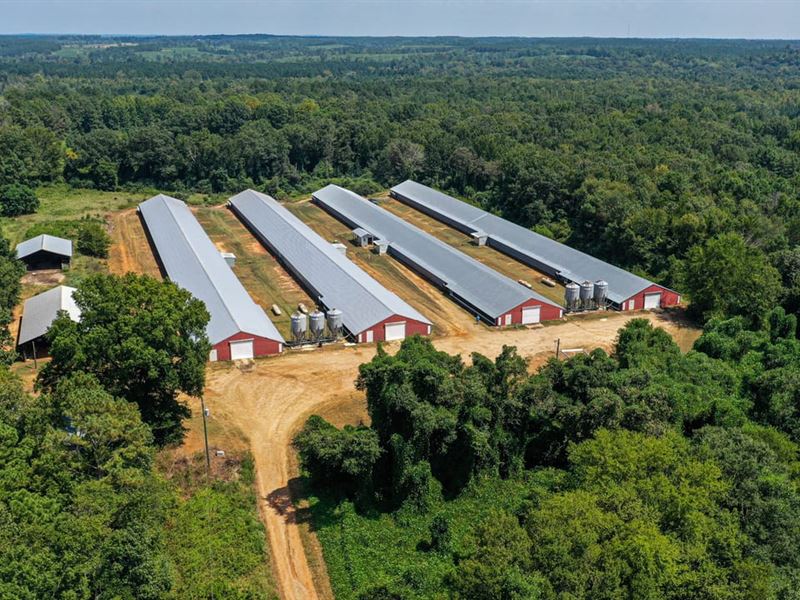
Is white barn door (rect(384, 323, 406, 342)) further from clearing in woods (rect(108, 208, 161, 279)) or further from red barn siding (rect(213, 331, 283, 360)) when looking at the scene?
clearing in woods (rect(108, 208, 161, 279))

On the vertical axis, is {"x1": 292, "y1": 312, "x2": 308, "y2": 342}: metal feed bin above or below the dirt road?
above

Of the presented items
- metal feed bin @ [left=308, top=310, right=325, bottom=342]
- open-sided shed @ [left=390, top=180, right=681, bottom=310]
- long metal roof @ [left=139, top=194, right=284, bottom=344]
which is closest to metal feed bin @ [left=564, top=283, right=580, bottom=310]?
open-sided shed @ [left=390, top=180, right=681, bottom=310]

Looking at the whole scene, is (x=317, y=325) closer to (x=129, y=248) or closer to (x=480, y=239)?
(x=480, y=239)

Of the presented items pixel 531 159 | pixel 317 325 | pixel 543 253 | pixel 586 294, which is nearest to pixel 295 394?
pixel 317 325

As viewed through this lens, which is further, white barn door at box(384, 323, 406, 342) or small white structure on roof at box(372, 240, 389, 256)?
small white structure on roof at box(372, 240, 389, 256)

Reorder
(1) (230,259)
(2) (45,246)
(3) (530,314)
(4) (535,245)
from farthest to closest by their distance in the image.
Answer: (4) (535,245) < (1) (230,259) < (2) (45,246) < (3) (530,314)

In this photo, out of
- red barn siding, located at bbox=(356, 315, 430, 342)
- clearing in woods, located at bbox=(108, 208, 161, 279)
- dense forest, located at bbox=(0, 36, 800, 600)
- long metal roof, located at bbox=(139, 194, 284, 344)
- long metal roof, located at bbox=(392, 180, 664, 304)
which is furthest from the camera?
clearing in woods, located at bbox=(108, 208, 161, 279)

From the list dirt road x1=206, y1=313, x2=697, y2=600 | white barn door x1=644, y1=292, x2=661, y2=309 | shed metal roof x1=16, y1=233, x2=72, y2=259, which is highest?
shed metal roof x1=16, y1=233, x2=72, y2=259
